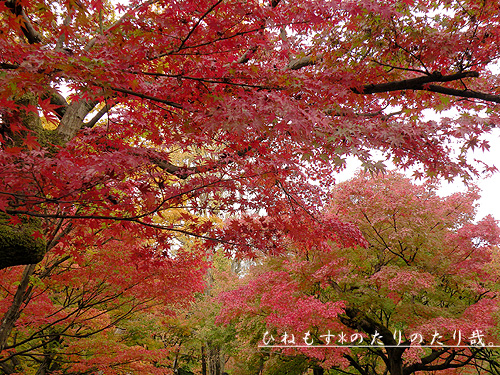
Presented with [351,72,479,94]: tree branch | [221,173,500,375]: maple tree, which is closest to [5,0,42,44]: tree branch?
[351,72,479,94]: tree branch

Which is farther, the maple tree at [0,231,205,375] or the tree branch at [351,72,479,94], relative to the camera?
the maple tree at [0,231,205,375]

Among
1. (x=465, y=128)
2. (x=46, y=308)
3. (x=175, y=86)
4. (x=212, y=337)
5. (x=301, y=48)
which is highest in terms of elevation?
(x=301, y=48)

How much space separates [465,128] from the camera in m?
3.14

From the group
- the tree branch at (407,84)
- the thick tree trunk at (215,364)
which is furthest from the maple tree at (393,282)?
the thick tree trunk at (215,364)

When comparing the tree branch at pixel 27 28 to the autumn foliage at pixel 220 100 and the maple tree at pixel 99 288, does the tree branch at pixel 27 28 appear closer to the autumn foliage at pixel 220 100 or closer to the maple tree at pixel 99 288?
the autumn foliage at pixel 220 100

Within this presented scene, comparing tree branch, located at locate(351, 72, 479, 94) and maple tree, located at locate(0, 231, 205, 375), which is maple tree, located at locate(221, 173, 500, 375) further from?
tree branch, located at locate(351, 72, 479, 94)

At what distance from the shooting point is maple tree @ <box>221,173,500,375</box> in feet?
22.1

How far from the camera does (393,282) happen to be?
22.1 ft

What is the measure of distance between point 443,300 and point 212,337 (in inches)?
339

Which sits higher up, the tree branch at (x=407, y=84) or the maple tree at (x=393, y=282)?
the tree branch at (x=407, y=84)

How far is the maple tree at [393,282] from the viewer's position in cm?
675

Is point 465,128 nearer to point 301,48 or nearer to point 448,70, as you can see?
point 448,70

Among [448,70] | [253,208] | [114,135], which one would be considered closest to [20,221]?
[114,135]

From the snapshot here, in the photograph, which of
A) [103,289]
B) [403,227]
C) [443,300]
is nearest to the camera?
[103,289]
